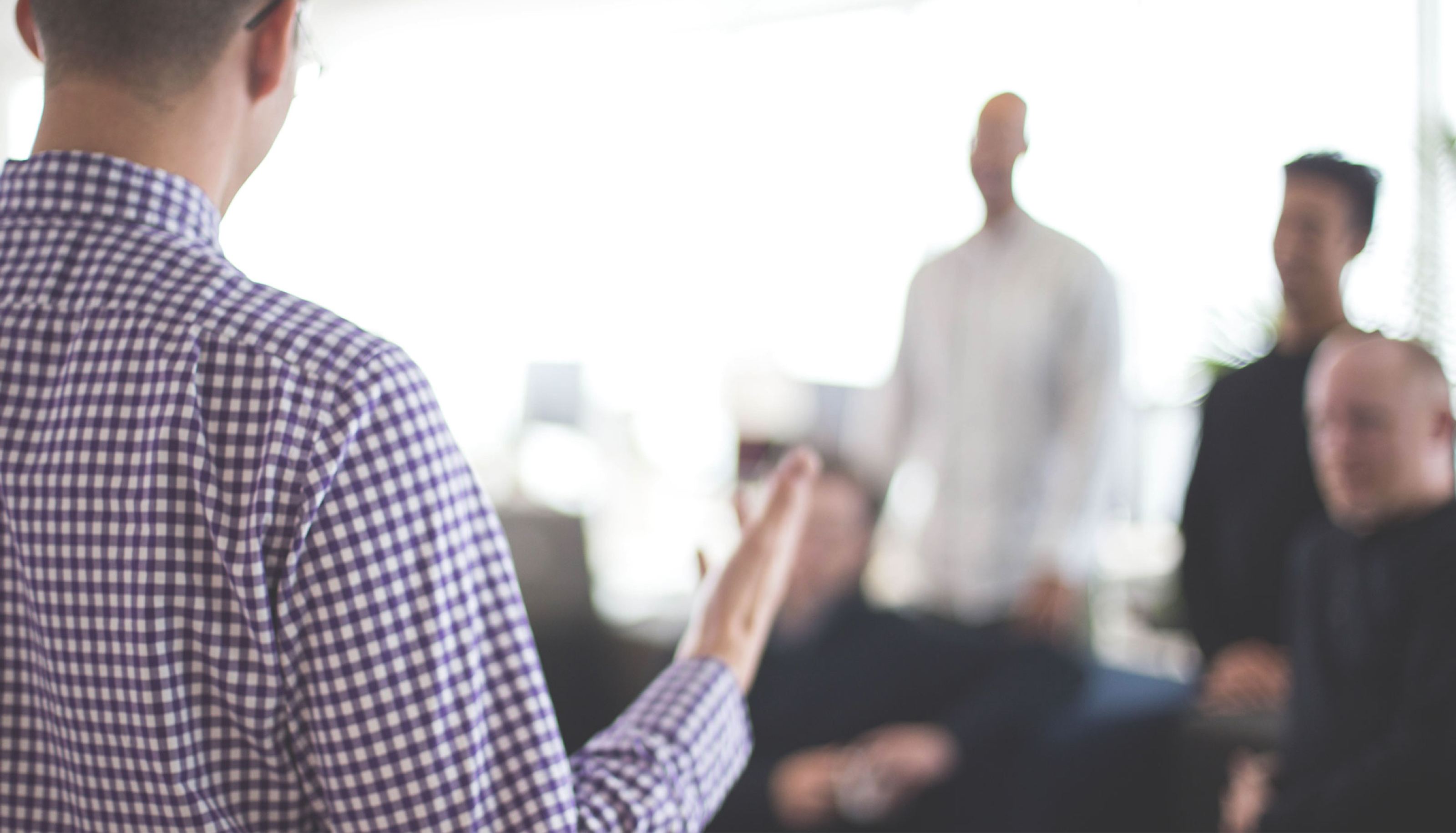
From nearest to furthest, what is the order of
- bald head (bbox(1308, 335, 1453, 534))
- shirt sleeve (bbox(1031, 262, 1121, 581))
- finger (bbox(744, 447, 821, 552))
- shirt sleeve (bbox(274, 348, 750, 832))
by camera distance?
shirt sleeve (bbox(274, 348, 750, 832))
finger (bbox(744, 447, 821, 552))
bald head (bbox(1308, 335, 1453, 534))
shirt sleeve (bbox(1031, 262, 1121, 581))

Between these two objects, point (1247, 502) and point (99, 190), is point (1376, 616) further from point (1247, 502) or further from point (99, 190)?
point (99, 190)

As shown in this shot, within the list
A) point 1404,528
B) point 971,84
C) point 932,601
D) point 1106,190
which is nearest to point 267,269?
point 971,84

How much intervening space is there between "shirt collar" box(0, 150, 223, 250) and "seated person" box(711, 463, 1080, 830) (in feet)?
5.56

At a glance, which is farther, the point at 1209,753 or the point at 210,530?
the point at 1209,753

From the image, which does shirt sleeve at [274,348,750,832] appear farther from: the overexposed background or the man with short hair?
the overexposed background

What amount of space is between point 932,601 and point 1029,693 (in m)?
0.51

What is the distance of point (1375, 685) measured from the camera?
5.18 feet

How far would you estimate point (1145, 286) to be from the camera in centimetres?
432

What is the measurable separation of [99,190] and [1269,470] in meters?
2.05

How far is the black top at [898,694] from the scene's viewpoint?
80.8 inches

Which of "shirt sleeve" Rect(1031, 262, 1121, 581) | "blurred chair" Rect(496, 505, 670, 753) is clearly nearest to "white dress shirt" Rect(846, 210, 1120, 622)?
"shirt sleeve" Rect(1031, 262, 1121, 581)

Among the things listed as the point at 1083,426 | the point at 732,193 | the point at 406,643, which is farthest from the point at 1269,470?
the point at 732,193

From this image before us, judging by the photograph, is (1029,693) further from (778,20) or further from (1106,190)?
(778,20)

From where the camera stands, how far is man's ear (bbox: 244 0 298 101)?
602mm
